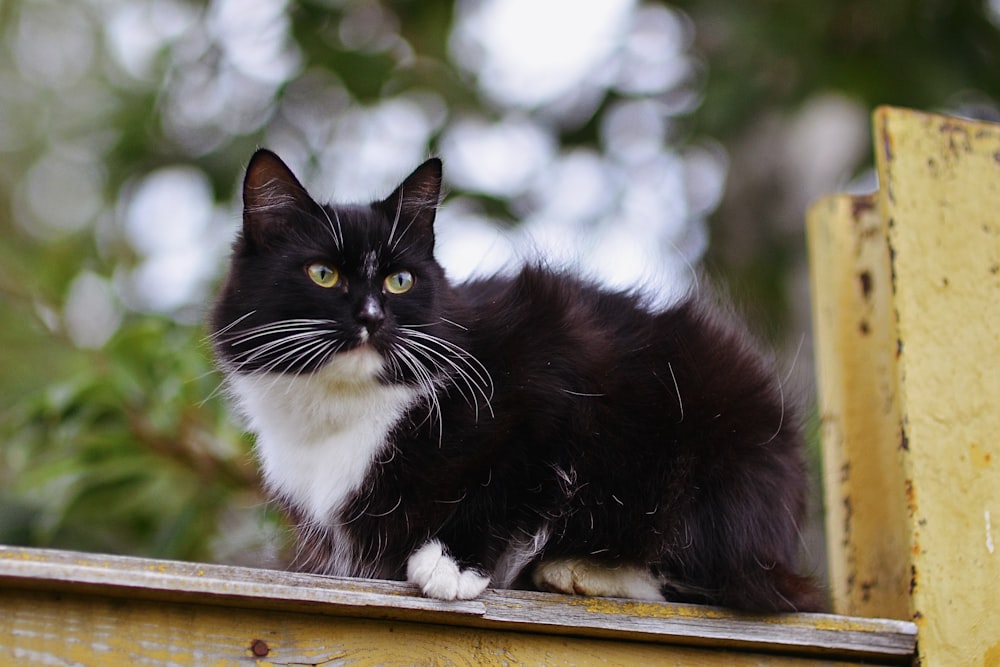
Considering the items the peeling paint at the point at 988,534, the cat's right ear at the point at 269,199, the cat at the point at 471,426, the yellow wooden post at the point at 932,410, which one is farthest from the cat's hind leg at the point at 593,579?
the cat's right ear at the point at 269,199

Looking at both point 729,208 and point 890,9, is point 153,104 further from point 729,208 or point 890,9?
point 890,9

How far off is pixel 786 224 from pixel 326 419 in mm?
3533

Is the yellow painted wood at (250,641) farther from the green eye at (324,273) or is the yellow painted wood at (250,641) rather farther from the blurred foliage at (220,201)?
the blurred foliage at (220,201)

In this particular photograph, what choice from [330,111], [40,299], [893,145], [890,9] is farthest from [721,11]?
[40,299]

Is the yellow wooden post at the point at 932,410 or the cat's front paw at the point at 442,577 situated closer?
the cat's front paw at the point at 442,577

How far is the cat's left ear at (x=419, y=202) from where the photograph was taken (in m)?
1.81

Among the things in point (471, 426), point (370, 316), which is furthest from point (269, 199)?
point (471, 426)

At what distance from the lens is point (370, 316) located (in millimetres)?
1600

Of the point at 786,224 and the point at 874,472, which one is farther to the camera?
the point at 786,224

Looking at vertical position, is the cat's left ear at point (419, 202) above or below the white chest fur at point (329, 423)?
above

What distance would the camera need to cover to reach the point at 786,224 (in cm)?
475

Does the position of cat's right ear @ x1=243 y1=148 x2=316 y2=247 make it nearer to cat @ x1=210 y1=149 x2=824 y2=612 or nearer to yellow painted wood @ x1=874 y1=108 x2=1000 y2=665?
cat @ x1=210 y1=149 x2=824 y2=612

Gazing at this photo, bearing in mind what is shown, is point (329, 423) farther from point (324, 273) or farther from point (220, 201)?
point (220, 201)

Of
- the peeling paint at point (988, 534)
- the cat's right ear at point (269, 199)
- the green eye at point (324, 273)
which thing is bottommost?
the peeling paint at point (988, 534)
